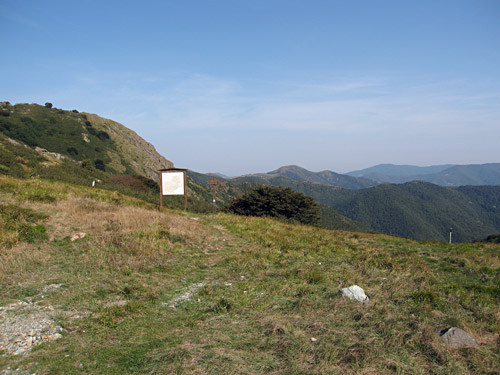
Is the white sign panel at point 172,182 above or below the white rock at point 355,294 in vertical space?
above

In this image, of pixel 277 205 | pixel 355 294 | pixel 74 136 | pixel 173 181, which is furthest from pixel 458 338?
pixel 74 136

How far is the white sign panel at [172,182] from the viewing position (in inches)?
650

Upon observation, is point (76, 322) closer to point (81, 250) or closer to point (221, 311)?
point (221, 311)

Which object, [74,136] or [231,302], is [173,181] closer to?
[231,302]

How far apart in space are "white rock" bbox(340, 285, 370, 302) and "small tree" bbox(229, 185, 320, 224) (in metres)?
29.0

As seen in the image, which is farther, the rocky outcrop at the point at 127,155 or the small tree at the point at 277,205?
the rocky outcrop at the point at 127,155

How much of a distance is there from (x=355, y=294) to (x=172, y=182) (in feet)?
40.2

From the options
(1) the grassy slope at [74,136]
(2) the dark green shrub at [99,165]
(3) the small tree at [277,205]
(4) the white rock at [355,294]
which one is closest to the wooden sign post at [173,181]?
(4) the white rock at [355,294]

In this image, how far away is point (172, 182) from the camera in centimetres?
1662

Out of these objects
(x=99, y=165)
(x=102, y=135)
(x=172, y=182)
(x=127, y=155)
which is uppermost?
(x=102, y=135)

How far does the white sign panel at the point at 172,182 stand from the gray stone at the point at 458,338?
13.7m

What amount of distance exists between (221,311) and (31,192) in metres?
12.9

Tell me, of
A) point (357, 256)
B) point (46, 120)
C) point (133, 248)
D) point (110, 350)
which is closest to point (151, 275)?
point (133, 248)

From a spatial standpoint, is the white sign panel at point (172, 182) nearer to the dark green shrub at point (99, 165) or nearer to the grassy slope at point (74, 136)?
the grassy slope at point (74, 136)
